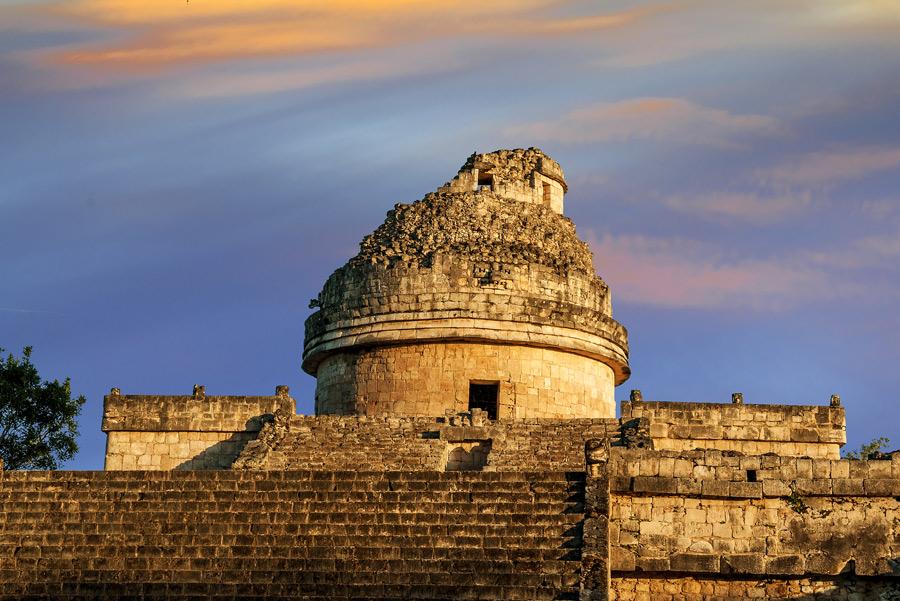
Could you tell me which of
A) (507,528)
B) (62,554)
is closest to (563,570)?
(507,528)

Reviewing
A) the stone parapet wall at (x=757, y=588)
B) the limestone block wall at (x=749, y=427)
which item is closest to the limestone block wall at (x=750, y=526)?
the stone parapet wall at (x=757, y=588)

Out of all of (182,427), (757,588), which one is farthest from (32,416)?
(757,588)

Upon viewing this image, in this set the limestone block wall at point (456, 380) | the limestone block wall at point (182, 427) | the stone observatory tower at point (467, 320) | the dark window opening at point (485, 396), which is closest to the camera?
the limestone block wall at point (182, 427)

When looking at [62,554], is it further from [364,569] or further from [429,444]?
[429,444]

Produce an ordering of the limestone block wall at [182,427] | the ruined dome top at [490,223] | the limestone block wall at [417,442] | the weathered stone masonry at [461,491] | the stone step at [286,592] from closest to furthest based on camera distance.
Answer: the stone step at [286,592] → the weathered stone masonry at [461,491] → the limestone block wall at [417,442] → the limestone block wall at [182,427] → the ruined dome top at [490,223]

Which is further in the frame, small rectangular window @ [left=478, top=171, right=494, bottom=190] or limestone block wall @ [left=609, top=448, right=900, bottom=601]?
small rectangular window @ [left=478, top=171, right=494, bottom=190]

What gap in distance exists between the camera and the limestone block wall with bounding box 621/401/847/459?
27.6m

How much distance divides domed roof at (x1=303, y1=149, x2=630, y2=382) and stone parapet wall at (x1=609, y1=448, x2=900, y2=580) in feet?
23.1

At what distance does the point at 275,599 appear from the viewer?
20.4 meters

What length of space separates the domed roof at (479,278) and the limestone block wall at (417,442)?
2.69m

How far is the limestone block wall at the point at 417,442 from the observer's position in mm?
25078

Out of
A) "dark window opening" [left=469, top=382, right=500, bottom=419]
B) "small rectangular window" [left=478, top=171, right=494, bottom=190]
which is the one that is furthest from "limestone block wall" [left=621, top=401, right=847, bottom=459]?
"small rectangular window" [left=478, top=171, right=494, bottom=190]

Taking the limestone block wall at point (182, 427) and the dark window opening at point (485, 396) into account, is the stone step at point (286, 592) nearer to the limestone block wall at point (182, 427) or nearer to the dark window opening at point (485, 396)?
the limestone block wall at point (182, 427)

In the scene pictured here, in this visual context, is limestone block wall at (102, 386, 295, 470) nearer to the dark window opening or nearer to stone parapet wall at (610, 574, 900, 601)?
the dark window opening
